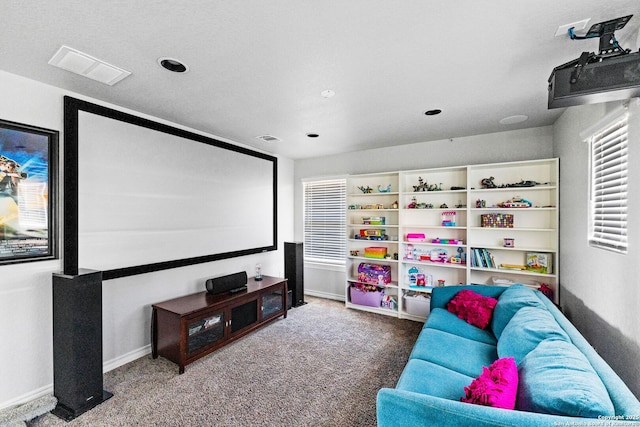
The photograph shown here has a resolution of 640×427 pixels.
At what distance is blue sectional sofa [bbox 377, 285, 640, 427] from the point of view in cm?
102

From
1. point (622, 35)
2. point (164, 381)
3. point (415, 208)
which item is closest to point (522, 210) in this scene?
point (415, 208)

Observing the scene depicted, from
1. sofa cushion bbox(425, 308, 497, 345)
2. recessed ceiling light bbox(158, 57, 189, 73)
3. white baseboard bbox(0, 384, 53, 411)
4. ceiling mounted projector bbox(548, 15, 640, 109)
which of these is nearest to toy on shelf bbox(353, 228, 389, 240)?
sofa cushion bbox(425, 308, 497, 345)

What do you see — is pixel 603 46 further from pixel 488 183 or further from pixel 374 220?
pixel 374 220

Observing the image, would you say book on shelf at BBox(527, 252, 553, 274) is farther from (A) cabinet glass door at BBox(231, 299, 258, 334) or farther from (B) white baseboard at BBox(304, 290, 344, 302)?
(A) cabinet glass door at BBox(231, 299, 258, 334)

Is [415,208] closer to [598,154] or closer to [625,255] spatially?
[598,154]

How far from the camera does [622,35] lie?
1604 mm

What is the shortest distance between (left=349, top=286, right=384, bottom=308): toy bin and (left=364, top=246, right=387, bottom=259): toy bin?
521mm

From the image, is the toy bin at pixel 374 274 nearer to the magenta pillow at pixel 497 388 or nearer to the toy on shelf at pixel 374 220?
the toy on shelf at pixel 374 220

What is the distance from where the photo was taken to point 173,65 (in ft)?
6.34

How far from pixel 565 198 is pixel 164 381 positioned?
416cm

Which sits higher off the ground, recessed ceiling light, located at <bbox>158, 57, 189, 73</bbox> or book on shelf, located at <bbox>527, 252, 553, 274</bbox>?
recessed ceiling light, located at <bbox>158, 57, 189, 73</bbox>

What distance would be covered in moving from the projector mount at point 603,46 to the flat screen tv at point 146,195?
334 centimetres

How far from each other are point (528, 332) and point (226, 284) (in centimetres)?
279

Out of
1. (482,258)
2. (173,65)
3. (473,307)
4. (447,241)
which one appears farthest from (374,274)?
(173,65)
